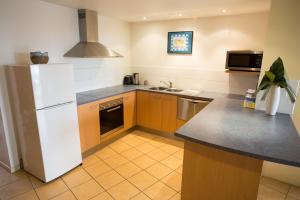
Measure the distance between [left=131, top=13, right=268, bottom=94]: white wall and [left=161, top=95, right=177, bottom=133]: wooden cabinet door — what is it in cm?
60

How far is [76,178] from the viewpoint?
7.72 ft

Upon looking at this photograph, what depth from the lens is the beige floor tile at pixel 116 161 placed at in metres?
2.66

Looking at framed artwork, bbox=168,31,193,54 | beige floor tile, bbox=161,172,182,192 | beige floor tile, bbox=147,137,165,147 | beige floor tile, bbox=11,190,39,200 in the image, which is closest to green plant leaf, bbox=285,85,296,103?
beige floor tile, bbox=161,172,182,192

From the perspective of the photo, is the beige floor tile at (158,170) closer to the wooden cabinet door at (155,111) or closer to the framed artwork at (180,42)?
the wooden cabinet door at (155,111)

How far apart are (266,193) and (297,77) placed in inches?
53.7

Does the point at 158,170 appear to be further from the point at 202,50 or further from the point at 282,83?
the point at 202,50

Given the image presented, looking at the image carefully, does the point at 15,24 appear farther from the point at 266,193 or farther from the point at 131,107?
the point at 266,193

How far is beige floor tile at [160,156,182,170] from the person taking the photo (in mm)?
2631

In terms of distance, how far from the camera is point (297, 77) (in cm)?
202

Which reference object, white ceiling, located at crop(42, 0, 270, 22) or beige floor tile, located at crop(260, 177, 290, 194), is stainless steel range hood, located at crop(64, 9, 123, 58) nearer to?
white ceiling, located at crop(42, 0, 270, 22)

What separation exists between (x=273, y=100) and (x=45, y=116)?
250 centimetres

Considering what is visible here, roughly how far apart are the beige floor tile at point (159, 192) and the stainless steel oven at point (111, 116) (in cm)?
124

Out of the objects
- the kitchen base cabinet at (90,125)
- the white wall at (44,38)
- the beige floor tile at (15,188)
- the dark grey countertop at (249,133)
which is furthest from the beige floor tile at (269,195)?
the white wall at (44,38)

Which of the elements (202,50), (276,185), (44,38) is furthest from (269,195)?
(44,38)
